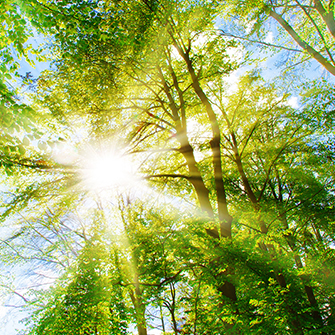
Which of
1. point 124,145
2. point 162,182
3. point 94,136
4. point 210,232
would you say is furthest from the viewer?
point 162,182

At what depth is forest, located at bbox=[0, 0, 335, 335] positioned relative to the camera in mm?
3531

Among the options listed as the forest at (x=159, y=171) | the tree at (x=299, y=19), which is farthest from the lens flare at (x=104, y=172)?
the tree at (x=299, y=19)

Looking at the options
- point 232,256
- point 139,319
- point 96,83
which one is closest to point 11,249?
point 139,319

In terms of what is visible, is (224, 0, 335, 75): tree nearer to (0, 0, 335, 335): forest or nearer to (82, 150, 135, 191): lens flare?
(0, 0, 335, 335): forest

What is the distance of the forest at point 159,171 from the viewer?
3531 millimetres

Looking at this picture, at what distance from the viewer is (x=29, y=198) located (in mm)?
5156

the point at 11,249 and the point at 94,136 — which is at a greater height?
the point at 94,136

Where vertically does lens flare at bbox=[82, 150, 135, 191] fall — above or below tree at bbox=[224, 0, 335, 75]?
below

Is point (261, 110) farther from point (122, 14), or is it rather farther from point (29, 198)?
point (29, 198)

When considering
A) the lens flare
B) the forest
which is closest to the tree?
the forest

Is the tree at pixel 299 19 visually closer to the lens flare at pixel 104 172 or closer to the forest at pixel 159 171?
the forest at pixel 159 171

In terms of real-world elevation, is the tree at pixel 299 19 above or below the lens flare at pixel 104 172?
above

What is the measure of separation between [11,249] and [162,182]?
31.6ft

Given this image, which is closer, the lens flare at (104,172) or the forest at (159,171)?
the forest at (159,171)
